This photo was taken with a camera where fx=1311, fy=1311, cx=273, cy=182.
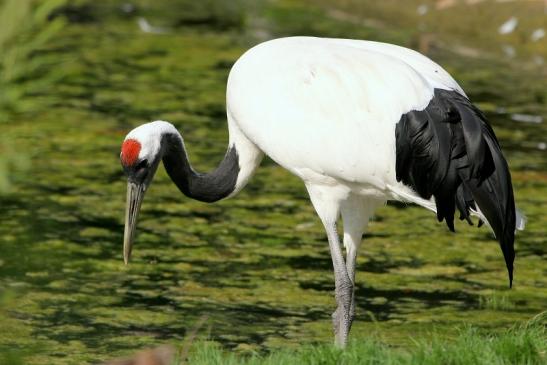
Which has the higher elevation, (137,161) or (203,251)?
(137,161)

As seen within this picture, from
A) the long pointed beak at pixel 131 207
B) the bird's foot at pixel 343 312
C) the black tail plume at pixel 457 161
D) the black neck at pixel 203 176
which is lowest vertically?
the bird's foot at pixel 343 312

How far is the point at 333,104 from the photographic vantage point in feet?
17.8

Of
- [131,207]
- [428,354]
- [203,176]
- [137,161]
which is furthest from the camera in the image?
[203,176]

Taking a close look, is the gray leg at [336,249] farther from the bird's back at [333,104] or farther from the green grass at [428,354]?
the green grass at [428,354]

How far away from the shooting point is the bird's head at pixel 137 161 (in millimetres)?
5691

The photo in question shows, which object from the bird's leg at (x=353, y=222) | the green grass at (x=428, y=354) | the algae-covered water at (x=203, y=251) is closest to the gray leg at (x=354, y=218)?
the bird's leg at (x=353, y=222)

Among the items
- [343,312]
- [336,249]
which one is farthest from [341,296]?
[336,249]

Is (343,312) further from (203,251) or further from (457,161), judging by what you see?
(203,251)

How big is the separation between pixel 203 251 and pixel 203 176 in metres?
1.10

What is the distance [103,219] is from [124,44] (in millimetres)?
4835

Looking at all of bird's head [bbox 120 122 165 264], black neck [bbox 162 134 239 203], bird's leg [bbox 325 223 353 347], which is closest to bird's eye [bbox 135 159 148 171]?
bird's head [bbox 120 122 165 264]

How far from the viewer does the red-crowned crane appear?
205 inches

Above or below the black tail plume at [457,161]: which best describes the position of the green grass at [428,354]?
below

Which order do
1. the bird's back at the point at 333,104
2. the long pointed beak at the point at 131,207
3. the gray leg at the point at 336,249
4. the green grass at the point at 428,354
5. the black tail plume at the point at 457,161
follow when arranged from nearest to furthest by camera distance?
the green grass at the point at 428,354 → the black tail plume at the point at 457,161 → the bird's back at the point at 333,104 → the gray leg at the point at 336,249 → the long pointed beak at the point at 131,207
